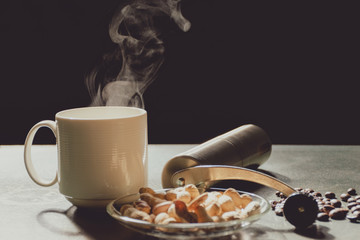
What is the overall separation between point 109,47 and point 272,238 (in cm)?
196

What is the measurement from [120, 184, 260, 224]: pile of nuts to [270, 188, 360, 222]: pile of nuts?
0.37 feet

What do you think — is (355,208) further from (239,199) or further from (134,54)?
→ (134,54)

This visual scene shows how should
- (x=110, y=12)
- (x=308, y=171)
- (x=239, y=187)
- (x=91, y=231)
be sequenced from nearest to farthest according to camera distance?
(x=91, y=231) < (x=239, y=187) < (x=308, y=171) < (x=110, y=12)

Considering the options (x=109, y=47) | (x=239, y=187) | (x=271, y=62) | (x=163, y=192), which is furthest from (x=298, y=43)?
(x=163, y=192)

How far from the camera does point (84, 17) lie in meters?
2.55

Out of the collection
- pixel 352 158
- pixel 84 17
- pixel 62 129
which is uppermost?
pixel 84 17

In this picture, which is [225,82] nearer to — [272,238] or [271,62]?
[271,62]

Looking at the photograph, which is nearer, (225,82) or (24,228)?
(24,228)

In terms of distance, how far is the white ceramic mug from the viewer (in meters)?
0.84

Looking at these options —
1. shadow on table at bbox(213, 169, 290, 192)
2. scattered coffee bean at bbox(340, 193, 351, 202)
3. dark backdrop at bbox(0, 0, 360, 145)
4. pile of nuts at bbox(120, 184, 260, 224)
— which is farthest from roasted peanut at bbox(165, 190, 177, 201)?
dark backdrop at bbox(0, 0, 360, 145)

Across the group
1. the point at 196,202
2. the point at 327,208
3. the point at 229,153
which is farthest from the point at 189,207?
the point at 229,153

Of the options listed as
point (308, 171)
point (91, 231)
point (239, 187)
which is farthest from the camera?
point (308, 171)

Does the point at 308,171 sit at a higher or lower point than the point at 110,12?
lower

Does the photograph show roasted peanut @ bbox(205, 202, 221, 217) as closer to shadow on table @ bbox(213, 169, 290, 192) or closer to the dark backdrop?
shadow on table @ bbox(213, 169, 290, 192)
